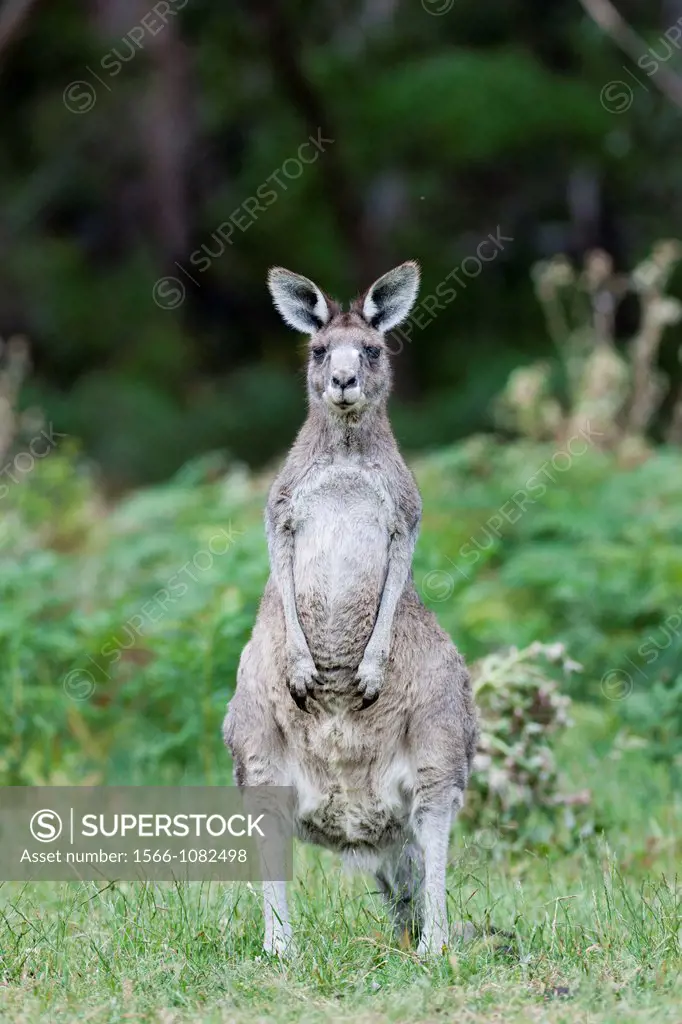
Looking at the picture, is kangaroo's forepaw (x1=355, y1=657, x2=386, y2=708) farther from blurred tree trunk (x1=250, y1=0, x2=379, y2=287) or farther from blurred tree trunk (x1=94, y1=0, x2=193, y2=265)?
blurred tree trunk (x1=94, y1=0, x2=193, y2=265)

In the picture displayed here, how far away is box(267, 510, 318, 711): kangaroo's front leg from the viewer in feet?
14.5

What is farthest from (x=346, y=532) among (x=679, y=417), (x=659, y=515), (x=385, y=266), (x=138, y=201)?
(x=138, y=201)

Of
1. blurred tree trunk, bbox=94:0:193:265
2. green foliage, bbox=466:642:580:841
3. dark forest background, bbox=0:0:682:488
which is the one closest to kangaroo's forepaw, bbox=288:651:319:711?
green foliage, bbox=466:642:580:841

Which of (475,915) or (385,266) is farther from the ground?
(385,266)

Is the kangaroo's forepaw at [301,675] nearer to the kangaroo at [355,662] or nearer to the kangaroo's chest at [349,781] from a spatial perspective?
the kangaroo at [355,662]

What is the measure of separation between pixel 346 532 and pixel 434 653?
0.47 m

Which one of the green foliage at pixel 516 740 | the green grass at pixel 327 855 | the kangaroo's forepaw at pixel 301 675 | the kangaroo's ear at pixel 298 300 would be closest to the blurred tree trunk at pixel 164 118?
the green grass at pixel 327 855

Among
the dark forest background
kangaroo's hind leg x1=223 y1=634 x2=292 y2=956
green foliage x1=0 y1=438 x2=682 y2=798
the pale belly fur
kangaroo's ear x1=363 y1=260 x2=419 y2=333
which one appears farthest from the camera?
the dark forest background

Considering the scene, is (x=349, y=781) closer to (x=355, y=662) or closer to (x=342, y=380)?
(x=355, y=662)

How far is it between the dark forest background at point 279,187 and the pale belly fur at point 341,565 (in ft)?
35.8

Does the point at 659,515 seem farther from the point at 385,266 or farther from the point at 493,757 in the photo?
the point at 385,266

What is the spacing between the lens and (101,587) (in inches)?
340

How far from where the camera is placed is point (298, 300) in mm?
4777

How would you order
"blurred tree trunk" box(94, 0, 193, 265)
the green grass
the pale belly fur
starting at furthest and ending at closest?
"blurred tree trunk" box(94, 0, 193, 265), the pale belly fur, the green grass
